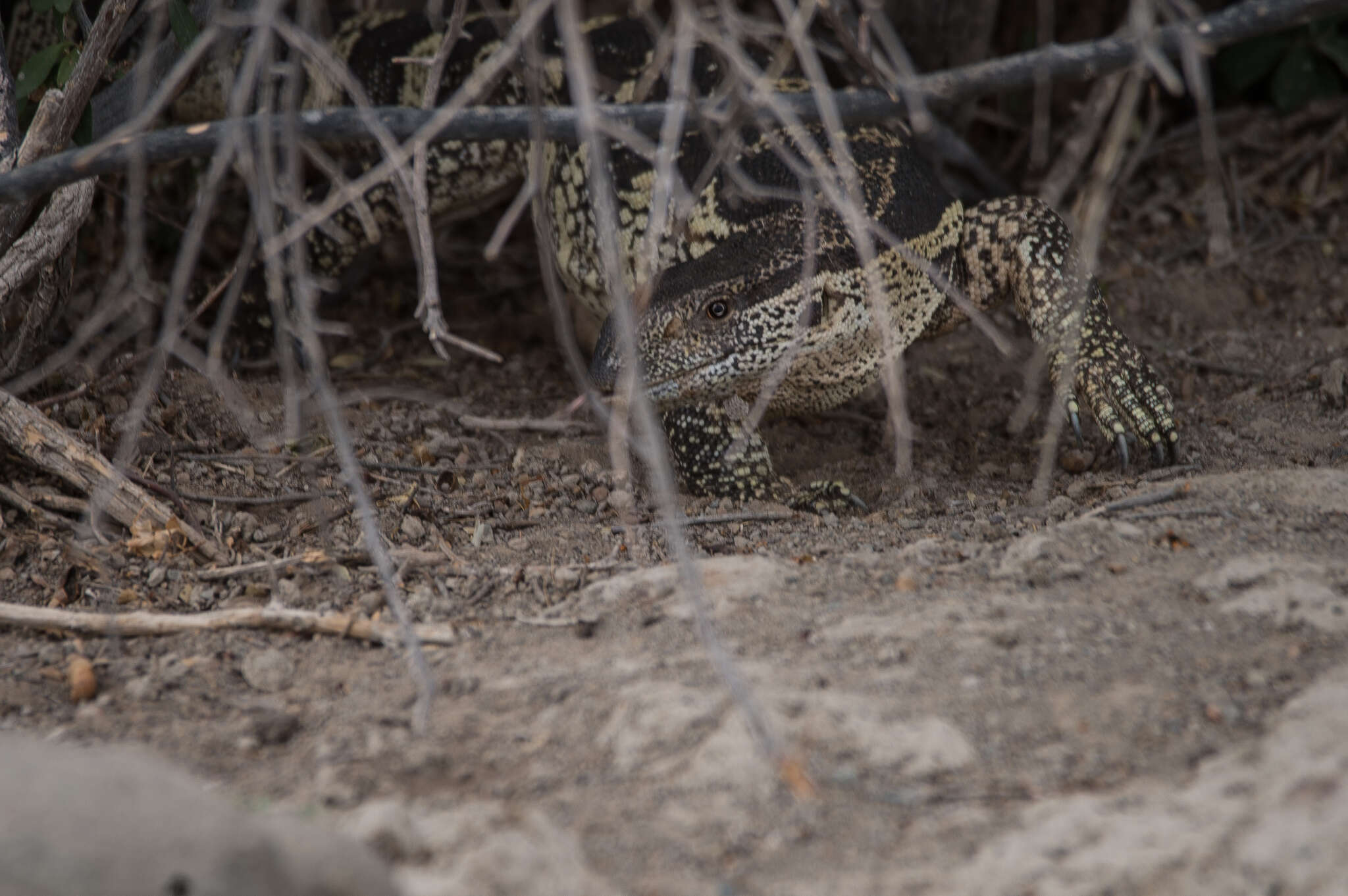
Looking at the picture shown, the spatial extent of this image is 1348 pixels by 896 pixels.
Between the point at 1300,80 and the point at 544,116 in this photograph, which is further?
the point at 1300,80

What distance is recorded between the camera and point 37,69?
367 centimetres

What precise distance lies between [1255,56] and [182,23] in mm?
4783

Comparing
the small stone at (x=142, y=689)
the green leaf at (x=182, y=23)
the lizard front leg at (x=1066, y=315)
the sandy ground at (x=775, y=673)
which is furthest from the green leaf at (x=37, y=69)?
the lizard front leg at (x=1066, y=315)

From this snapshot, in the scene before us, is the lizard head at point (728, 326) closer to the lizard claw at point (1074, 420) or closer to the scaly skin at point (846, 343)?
the scaly skin at point (846, 343)

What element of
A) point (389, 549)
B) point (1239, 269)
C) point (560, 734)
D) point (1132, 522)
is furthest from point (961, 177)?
point (560, 734)

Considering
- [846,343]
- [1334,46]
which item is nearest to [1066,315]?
[846,343]

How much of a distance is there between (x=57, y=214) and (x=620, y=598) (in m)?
2.22

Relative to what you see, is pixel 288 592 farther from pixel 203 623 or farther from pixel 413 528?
pixel 413 528

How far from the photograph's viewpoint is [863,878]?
1780 millimetres

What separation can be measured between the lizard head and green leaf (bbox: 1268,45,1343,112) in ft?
10.2

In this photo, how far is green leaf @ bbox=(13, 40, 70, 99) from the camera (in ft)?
12.0

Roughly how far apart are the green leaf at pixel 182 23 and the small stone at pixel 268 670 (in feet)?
6.35

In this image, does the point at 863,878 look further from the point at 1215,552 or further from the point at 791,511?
the point at 791,511

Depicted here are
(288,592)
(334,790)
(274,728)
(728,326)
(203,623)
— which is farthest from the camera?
(728,326)
